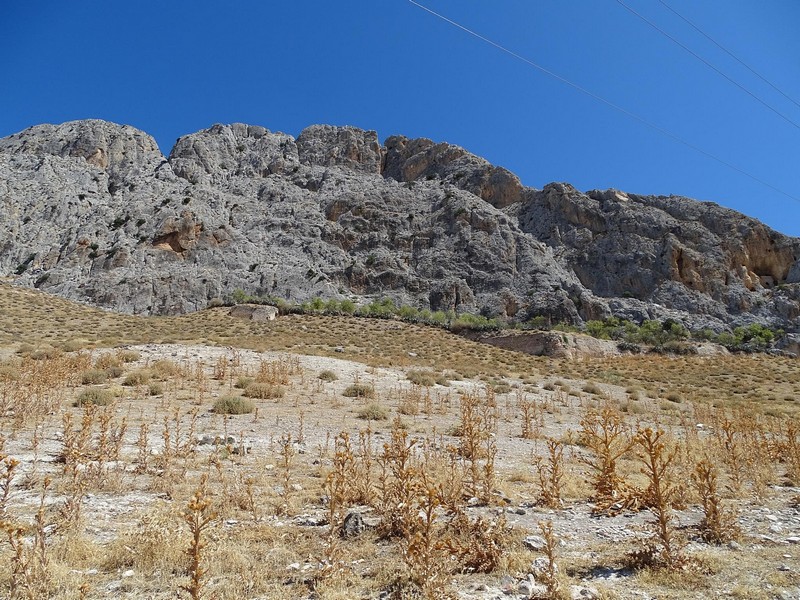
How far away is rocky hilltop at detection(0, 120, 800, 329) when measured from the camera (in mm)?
61250

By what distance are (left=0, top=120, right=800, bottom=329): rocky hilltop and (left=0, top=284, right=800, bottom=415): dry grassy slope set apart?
15374 millimetres

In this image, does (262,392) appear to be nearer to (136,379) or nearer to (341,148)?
(136,379)

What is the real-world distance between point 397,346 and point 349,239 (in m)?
42.6

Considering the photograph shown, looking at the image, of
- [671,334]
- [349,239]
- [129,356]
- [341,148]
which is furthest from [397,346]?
[341,148]

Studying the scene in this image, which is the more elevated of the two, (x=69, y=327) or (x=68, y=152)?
(x=68, y=152)

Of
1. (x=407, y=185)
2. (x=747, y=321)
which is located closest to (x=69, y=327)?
(x=407, y=185)

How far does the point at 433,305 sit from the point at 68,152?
67.1 metres

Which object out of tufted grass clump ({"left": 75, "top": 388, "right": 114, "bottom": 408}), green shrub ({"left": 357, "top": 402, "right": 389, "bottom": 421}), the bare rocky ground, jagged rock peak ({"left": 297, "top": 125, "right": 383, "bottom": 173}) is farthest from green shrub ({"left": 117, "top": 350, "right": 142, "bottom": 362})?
jagged rock peak ({"left": 297, "top": 125, "right": 383, "bottom": 173})

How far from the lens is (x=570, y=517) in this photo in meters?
5.14

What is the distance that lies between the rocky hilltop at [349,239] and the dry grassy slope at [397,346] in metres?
15.4

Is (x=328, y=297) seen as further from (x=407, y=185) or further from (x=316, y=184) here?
(x=407, y=185)

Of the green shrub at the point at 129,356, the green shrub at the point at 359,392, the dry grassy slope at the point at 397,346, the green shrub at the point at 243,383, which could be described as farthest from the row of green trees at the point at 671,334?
the green shrub at the point at 129,356

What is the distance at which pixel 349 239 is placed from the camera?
247 feet

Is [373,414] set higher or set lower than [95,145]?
lower
